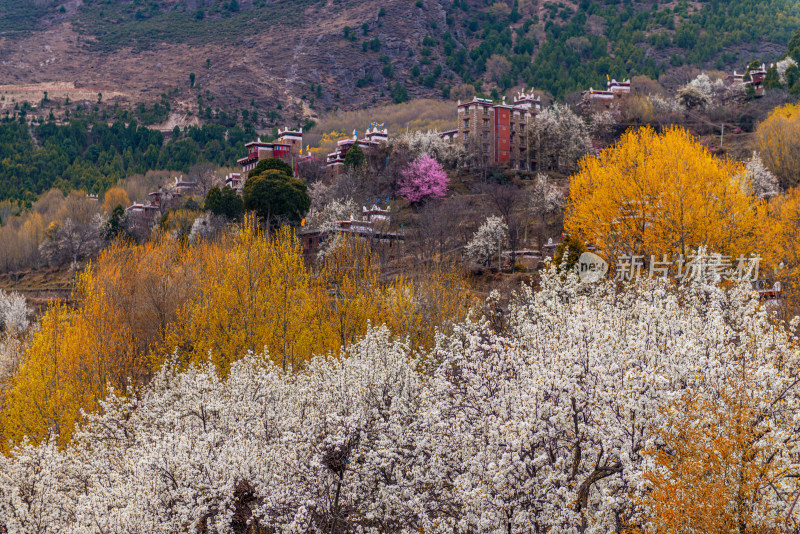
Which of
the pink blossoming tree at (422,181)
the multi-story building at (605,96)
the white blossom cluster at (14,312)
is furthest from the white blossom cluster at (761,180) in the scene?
the white blossom cluster at (14,312)

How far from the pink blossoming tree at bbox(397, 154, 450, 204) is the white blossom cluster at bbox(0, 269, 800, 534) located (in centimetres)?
4659

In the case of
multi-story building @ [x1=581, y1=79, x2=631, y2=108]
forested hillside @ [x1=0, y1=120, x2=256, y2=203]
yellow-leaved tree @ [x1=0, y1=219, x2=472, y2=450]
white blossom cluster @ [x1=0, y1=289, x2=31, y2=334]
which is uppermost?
multi-story building @ [x1=581, y1=79, x2=631, y2=108]

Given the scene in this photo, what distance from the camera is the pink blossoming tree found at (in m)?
68.2

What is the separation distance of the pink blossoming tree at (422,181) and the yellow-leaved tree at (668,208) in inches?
1218

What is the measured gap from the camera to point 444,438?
1411 centimetres

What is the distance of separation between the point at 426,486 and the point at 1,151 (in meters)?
123

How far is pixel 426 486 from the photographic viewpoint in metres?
15.3

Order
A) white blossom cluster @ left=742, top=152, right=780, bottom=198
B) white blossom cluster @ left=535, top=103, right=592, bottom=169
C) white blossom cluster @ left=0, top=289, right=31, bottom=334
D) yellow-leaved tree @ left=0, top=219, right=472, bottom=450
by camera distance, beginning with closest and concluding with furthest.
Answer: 1. yellow-leaved tree @ left=0, top=219, right=472, bottom=450
2. white blossom cluster @ left=742, top=152, right=780, bottom=198
3. white blossom cluster @ left=0, top=289, right=31, bottom=334
4. white blossom cluster @ left=535, top=103, right=592, bottom=169

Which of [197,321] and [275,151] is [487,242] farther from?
[275,151]

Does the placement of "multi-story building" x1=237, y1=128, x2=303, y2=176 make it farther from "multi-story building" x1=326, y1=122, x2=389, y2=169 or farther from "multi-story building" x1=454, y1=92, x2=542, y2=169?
"multi-story building" x1=454, y1=92, x2=542, y2=169

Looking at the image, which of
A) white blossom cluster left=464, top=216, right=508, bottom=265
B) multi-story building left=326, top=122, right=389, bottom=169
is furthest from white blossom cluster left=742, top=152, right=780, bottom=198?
multi-story building left=326, top=122, right=389, bottom=169

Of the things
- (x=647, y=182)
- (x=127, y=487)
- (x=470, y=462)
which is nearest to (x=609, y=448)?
(x=470, y=462)

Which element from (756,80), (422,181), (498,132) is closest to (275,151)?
(422,181)

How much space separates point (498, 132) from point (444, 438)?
2588 inches
